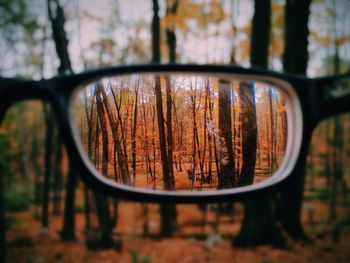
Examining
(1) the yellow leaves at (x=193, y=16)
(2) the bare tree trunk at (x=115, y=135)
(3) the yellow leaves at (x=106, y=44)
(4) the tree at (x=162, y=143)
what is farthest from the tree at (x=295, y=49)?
(3) the yellow leaves at (x=106, y=44)

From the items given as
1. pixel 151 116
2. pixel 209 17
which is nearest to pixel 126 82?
pixel 151 116

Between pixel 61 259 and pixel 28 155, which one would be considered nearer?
pixel 61 259

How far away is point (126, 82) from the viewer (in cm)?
68

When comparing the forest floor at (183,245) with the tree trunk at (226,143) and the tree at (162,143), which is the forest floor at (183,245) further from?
the tree trunk at (226,143)

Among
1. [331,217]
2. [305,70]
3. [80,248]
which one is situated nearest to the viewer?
[305,70]

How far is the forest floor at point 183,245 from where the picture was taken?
5.23 m

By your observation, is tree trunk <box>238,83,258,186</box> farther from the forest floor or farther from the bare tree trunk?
the forest floor

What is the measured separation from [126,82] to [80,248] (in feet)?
24.6

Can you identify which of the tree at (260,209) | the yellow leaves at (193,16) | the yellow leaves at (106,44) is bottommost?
the tree at (260,209)

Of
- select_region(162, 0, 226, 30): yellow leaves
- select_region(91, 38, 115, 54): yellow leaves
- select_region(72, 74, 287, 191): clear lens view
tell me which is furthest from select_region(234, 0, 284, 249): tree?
select_region(91, 38, 115, 54): yellow leaves

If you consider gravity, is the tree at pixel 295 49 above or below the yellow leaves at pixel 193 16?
below

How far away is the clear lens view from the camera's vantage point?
66cm

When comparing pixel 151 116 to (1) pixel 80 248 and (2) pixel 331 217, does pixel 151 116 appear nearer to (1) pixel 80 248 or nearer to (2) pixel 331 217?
(1) pixel 80 248

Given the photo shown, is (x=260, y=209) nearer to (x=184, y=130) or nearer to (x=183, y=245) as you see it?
(x=183, y=245)
